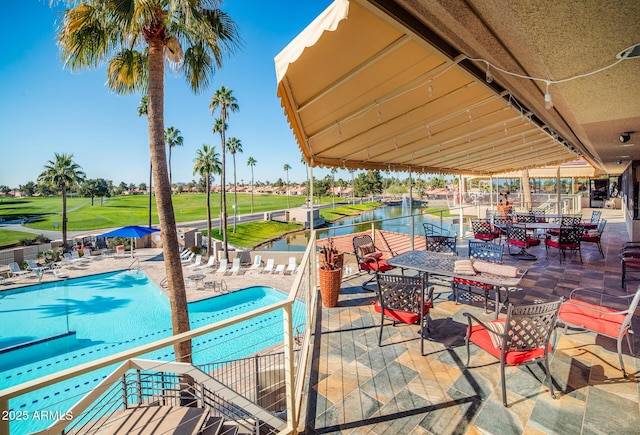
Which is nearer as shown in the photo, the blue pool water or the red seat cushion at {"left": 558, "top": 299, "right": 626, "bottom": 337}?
the red seat cushion at {"left": 558, "top": 299, "right": 626, "bottom": 337}

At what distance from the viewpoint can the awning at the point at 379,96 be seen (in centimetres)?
214

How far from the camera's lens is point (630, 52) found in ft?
5.54

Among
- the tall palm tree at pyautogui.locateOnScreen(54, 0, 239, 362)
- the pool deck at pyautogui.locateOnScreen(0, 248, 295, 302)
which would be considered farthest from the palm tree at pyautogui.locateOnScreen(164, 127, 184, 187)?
the tall palm tree at pyautogui.locateOnScreen(54, 0, 239, 362)

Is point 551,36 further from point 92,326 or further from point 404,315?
point 92,326

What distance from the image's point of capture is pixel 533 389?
2.46 meters

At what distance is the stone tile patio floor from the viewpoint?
2102mm

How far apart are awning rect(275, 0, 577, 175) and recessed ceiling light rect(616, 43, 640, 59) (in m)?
1.09

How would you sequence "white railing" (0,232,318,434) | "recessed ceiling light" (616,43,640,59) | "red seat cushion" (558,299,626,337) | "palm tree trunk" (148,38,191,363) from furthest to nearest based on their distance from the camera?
"palm tree trunk" (148,38,191,363) → "red seat cushion" (558,299,626,337) → "recessed ceiling light" (616,43,640,59) → "white railing" (0,232,318,434)

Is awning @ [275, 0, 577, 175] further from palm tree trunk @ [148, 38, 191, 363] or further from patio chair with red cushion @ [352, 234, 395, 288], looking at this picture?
palm tree trunk @ [148, 38, 191, 363]

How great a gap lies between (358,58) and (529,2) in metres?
1.48

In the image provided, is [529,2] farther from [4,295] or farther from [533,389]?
[4,295]

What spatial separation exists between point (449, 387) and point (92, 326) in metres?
12.6

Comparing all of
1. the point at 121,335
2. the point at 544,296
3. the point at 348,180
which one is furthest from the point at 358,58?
the point at 348,180

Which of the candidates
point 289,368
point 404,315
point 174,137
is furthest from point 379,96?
point 174,137
